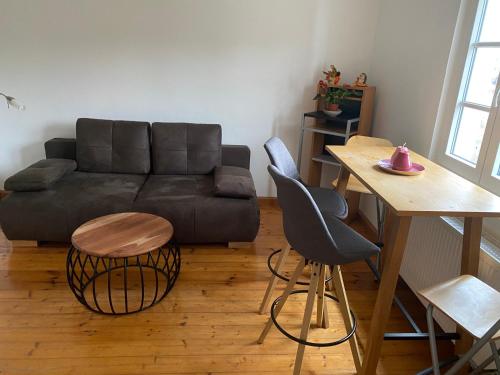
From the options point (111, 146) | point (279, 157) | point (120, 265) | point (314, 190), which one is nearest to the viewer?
point (279, 157)

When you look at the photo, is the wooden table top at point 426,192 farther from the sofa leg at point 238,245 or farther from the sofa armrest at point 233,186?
the sofa leg at point 238,245

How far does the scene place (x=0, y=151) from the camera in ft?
11.4

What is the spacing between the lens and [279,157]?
1.98 m

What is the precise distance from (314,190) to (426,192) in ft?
2.37

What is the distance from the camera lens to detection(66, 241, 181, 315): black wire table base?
7.14 ft

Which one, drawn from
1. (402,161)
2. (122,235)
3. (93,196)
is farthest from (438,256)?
(93,196)

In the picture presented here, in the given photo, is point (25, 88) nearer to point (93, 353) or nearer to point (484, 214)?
point (93, 353)

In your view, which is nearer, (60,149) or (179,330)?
(179,330)

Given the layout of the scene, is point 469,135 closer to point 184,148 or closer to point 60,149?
point 184,148

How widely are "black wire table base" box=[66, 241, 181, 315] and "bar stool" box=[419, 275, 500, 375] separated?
149cm

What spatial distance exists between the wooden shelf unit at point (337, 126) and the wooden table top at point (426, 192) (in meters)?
1.25

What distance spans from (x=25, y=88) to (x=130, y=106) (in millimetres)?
935

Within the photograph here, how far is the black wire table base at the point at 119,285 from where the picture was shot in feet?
7.14

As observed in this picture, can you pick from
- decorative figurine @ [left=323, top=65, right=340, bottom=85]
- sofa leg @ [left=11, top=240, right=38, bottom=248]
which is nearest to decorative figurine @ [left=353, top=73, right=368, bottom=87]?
decorative figurine @ [left=323, top=65, right=340, bottom=85]
